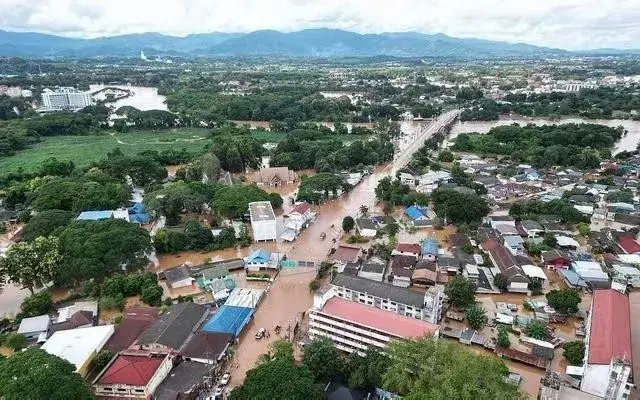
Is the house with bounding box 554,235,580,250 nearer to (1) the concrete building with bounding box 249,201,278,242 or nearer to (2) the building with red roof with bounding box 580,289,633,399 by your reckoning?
(2) the building with red roof with bounding box 580,289,633,399

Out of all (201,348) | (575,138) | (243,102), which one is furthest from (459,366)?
(243,102)

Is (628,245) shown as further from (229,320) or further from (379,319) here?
(229,320)

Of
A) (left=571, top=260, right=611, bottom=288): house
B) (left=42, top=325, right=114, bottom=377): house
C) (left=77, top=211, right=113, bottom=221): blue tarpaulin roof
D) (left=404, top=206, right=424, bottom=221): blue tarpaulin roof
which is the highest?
(left=571, top=260, right=611, bottom=288): house

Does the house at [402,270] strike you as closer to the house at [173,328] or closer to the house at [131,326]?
the house at [173,328]

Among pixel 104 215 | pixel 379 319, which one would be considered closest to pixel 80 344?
pixel 379 319

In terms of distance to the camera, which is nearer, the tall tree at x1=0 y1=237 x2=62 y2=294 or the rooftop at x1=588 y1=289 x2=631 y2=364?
the rooftop at x1=588 y1=289 x2=631 y2=364

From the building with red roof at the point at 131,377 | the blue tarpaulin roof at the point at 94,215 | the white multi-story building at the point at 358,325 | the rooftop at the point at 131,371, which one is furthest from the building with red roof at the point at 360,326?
the blue tarpaulin roof at the point at 94,215

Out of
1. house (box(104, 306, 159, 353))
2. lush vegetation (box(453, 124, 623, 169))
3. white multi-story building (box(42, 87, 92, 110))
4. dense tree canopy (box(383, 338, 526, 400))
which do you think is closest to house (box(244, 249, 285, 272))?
house (box(104, 306, 159, 353))
